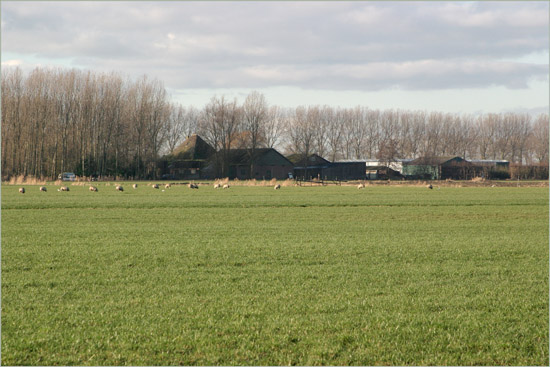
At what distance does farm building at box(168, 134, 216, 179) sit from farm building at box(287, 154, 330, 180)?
16.9 meters

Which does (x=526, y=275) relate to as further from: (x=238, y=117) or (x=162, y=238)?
(x=238, y=117)

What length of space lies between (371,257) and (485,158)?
135m

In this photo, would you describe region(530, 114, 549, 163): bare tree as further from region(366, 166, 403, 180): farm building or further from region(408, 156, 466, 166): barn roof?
region(366, 166, 403, 180): farm building

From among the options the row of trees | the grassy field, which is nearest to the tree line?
the row of trees

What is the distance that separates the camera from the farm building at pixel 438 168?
345 ft

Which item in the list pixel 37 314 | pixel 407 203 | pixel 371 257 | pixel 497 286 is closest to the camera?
pixel 37 314

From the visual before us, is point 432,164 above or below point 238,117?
below

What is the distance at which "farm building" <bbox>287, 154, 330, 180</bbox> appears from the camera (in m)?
111

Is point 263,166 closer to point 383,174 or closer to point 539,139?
point 383,174

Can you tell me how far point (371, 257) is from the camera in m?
14.7

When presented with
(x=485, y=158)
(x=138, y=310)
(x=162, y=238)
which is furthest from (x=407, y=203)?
(x=485, y=158)

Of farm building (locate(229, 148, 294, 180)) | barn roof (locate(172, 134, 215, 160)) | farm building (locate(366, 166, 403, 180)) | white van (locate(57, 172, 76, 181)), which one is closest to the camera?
white van (locate(57, 172, 76, 181))

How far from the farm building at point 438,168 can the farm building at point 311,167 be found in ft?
52.9

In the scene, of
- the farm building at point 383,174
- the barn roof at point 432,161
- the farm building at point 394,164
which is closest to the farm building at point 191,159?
the farm building at point 383,174
